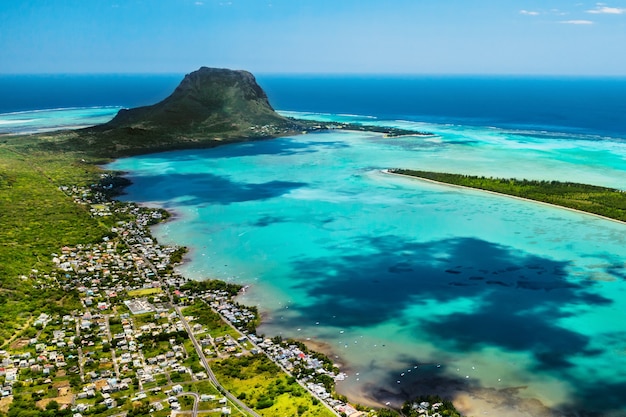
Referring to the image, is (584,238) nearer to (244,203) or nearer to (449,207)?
(449,207)

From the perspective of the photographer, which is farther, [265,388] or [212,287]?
[212,287]

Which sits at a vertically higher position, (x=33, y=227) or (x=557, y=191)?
(x=557, y=191)

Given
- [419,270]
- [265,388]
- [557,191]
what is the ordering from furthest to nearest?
[557,191], [419,270], [265,388]

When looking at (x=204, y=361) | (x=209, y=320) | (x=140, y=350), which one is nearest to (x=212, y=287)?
(x=209, y=320)

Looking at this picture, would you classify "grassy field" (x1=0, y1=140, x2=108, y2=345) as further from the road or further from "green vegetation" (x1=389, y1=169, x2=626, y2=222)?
"green vegetation" (x1=389, y1=169, x2=626, y2=222)

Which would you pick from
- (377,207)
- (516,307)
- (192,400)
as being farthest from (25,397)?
(377,207)

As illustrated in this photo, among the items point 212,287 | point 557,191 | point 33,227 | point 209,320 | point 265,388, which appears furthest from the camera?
point 557,191

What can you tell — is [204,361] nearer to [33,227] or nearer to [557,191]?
[33,227]

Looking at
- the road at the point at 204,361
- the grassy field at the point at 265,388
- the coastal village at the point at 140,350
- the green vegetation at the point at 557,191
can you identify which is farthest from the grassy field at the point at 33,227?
the green vegetation at the point at 557,191
